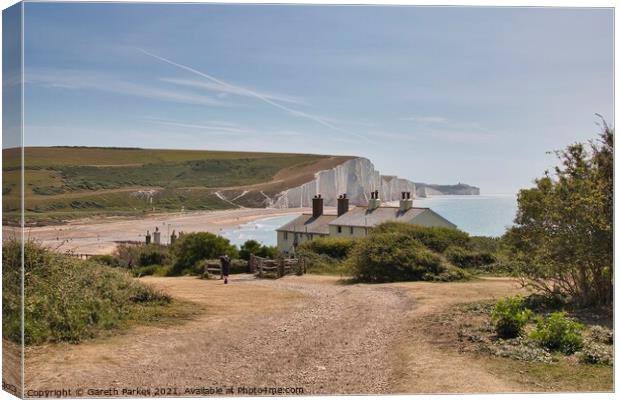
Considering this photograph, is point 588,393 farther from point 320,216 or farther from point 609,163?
point 320,216

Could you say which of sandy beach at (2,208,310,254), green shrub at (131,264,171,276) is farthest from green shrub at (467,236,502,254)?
sandy beach at (2,208,310,254)

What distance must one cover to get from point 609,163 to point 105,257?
14818mm

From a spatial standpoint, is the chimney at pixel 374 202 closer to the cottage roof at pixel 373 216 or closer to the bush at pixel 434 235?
the cottage roof at pixel 373 216

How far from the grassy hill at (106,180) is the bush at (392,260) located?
2.92 metres

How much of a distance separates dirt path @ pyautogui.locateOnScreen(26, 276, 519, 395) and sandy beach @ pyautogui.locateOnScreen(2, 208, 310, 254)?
6.53 feet

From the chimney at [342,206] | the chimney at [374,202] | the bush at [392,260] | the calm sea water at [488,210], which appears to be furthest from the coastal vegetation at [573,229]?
the chimney at [342,206]

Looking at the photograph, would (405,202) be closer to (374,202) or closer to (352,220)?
(374,202)

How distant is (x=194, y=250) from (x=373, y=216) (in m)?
9.09

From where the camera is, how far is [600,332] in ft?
31.2

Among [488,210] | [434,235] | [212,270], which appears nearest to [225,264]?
[212,270]

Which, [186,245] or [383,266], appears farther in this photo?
[186,245]

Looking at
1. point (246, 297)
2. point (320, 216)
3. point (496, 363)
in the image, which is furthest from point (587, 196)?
point (320, 216)

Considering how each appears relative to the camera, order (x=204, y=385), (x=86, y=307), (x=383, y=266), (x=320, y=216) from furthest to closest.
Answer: (x=320, y=216), (x=383, y=266), (x=86, y=307), (x=204, y=385)

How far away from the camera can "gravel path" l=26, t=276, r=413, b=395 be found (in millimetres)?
7887
